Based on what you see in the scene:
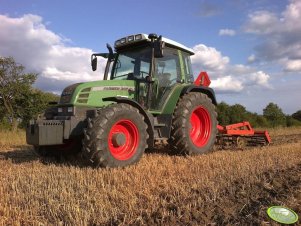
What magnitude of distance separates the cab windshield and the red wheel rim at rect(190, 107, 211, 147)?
147 centimetres

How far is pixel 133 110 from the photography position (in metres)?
6.43

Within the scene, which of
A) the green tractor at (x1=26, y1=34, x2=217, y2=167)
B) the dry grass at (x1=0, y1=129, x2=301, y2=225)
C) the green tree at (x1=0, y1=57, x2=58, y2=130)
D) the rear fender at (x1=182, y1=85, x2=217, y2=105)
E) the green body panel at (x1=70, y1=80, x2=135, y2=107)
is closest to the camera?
the dry grass at (x1=0, y1=129, x2=301, y2=225)

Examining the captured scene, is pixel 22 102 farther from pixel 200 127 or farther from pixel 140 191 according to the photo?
pixel 140 191

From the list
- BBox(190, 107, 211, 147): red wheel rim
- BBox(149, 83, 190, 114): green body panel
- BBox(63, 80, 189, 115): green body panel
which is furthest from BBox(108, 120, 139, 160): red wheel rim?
BBox(190, 107, 211, 147): red wheel rim

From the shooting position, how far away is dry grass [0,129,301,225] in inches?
143

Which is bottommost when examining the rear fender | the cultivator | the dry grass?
the dry grass

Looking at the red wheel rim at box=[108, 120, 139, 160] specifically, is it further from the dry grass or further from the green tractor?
the dry grass

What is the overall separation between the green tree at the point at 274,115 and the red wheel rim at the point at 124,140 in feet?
62.2

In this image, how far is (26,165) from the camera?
6.79 meters

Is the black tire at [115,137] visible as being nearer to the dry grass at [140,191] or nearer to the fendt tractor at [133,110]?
the fendt tractor at [133,110]

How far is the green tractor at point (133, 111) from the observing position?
19.7 feet

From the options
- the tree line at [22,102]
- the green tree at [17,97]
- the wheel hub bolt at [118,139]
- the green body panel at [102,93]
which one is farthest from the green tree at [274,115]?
the wheel hub bolt at [118,139]

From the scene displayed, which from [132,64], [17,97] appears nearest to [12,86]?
[17,97]

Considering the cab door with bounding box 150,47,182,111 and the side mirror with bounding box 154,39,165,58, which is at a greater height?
the side mirror with bounding box 154,39,165,58
